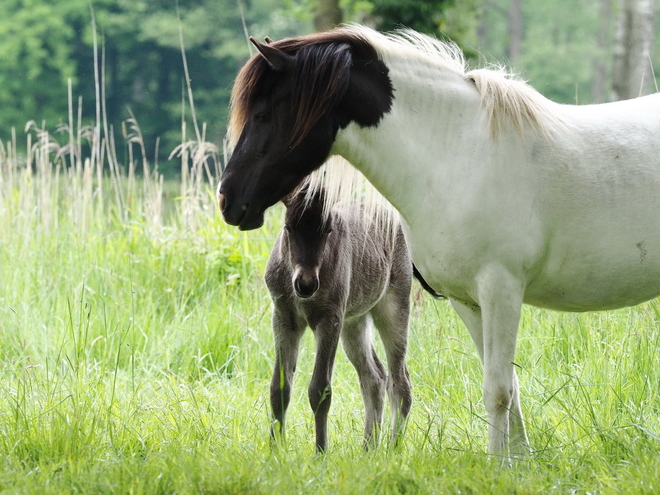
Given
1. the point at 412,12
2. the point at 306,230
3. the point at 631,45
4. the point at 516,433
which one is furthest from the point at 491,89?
the point at 412,12

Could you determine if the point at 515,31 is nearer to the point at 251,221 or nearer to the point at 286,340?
the point at 286,340

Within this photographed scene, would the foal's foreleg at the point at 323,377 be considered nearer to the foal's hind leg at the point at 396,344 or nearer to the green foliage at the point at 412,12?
the foal's hind leg at the point at 396,344

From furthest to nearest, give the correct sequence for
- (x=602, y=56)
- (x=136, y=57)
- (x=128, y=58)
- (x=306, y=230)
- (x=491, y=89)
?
(x=602, y=56)
(x=128, y=58)
(x=136, y=57)
(x=306, y=230)
(x=491, y=89)

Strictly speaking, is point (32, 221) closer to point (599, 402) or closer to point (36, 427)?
point (36, 427)

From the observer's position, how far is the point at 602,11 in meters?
35.6

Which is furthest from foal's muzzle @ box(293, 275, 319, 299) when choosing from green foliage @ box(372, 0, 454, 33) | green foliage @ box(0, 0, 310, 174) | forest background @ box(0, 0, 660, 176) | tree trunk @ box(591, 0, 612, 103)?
tree trunk @ box(591, 0, 612, 103)

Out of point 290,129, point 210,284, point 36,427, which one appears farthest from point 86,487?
point 210,284

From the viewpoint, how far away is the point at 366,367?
4.97m

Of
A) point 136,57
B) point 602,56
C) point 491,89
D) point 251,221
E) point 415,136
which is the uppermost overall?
point 491,89

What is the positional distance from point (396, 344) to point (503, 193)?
1.85m

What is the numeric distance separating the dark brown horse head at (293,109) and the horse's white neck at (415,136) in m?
0.06

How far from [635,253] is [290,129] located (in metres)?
1.56

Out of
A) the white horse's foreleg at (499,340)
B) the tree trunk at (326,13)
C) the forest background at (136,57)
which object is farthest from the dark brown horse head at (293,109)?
the forest background at (136,57)

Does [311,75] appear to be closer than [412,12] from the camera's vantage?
Yes
